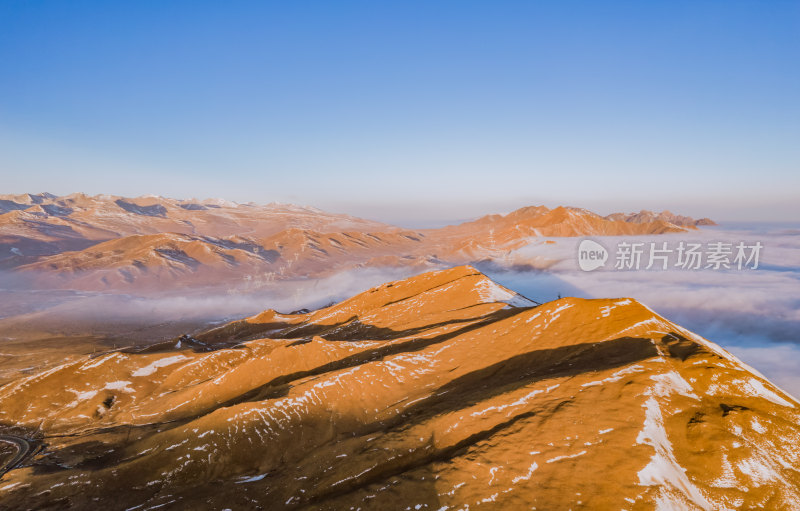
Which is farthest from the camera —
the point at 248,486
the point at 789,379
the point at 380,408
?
the point at 789,379

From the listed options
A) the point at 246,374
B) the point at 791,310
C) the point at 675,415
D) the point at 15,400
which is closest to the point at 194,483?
the point at 246,374

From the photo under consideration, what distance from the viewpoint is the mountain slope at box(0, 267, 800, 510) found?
1171 inches

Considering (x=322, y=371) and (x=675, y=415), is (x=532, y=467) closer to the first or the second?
(x=675, y=415)

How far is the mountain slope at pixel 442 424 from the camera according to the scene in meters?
29.8

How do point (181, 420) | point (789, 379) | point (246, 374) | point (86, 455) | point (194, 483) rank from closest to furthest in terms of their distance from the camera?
point (194, 483) → point (86, 455) → point (181, 420) → point (246, 374) → point (789, 379)

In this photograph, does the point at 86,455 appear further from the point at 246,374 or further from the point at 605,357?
the point at 605,357

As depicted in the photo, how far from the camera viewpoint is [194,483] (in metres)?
52.7

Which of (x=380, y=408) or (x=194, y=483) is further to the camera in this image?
(x=380, y=408)

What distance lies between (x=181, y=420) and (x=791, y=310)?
864 feet

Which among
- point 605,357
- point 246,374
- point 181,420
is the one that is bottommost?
point 181,420

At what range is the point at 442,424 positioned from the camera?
140 feet

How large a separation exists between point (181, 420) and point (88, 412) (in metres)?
34.5

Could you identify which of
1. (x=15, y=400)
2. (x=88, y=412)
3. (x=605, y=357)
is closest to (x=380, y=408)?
(x=605, y=357)

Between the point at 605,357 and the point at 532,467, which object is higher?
the point at 605,357
